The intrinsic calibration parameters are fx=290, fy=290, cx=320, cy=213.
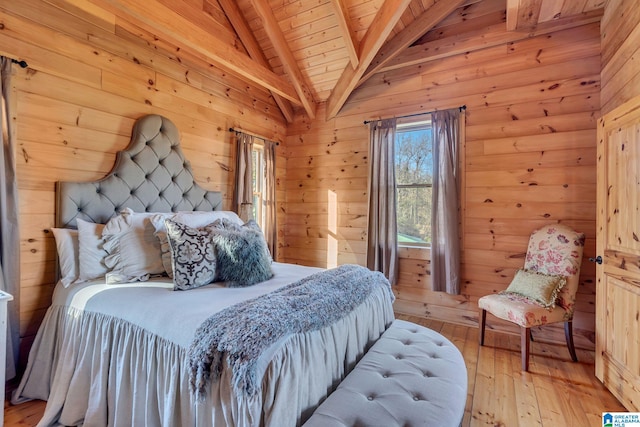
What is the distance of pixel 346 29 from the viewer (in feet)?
9.10

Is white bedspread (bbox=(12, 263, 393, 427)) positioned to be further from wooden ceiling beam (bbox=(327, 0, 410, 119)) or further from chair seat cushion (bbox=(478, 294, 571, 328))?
wooden ceiling beam (bbox=(327, 0, 410, 119))

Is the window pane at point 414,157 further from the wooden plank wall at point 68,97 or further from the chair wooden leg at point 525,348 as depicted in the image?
the wooden plank wall at point 68,97

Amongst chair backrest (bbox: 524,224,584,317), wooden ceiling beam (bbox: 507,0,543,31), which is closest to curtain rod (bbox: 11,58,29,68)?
wooden ceiling beam (bbox: 507,0,543,31)

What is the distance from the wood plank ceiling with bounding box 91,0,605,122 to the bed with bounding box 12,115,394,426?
0.89m

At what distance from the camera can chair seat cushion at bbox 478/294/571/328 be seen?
2.22m

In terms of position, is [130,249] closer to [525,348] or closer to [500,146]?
[525,348]

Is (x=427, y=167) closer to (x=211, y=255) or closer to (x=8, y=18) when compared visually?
(x=211, y=255)

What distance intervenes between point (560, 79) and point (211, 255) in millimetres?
3412

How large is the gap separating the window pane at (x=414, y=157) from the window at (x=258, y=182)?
174 cm

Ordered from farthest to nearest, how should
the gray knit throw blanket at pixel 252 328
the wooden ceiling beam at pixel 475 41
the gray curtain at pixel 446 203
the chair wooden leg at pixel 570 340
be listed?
1. the gray curtain at pixel 446 203
2. the wooden ceiling beam at pixel 475 41
3. the chair wooden leg at pixel 570 340
4. the gray knit throw blanket at pixel 252 328

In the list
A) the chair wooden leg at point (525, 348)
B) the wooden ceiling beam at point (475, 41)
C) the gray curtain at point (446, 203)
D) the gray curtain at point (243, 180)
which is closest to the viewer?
the chair wooden leg at point (525, 348)

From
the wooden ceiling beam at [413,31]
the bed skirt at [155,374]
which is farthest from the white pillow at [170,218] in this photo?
the wooden ceiling beam at [413,31]

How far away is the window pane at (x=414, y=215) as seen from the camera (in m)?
3.36

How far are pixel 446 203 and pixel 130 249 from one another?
9.35 feet
